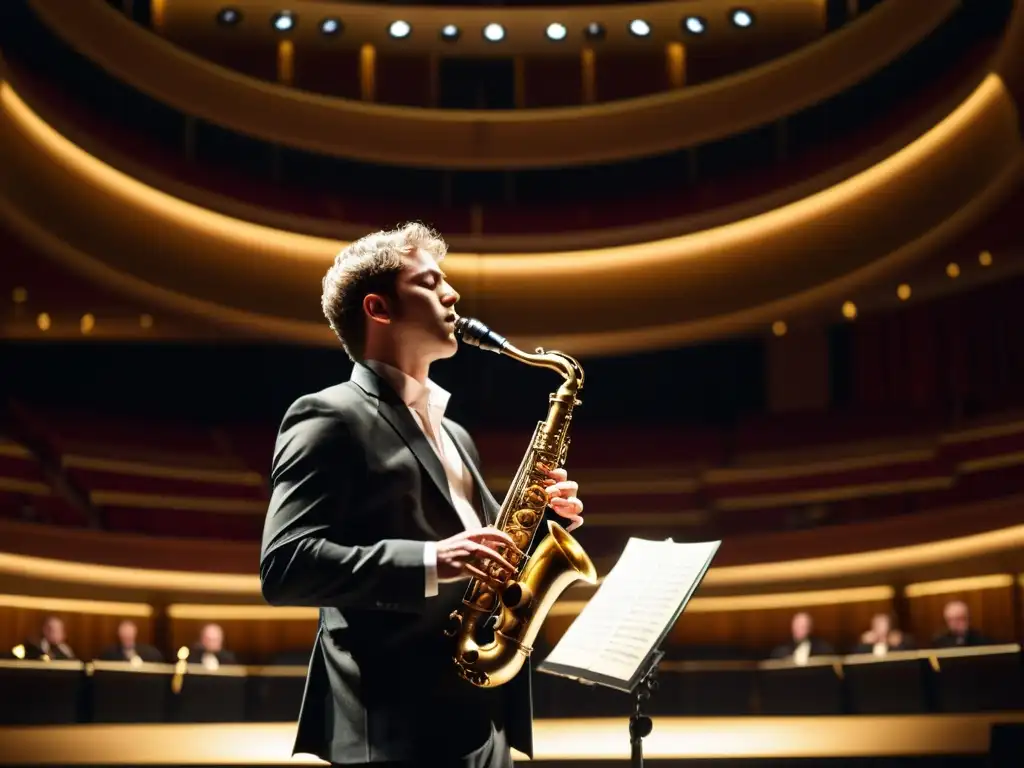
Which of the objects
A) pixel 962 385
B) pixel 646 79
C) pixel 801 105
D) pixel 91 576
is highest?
pixel 646 79

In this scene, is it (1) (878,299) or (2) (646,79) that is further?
(2) (646,79)

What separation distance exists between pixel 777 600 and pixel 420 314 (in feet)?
30.8

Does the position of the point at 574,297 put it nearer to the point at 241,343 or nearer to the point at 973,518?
the point at 241,343

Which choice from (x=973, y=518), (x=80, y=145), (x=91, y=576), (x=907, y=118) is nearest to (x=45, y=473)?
(x=91, y=576)

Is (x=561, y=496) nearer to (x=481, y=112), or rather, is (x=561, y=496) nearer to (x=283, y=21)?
(x=481, y=112)

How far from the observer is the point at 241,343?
1237 cm

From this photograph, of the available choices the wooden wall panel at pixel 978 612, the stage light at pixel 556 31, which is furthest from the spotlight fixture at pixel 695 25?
the wooden wall panel at pixel 978 612

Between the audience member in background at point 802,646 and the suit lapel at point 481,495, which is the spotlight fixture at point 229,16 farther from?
the suit lapel at point 481,495

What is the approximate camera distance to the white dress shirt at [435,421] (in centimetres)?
188

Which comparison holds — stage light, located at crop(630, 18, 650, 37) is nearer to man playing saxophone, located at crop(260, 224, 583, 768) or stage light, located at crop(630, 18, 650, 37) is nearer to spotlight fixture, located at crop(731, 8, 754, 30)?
spotlight fixture, located at crop(731, 8, 754, 30)

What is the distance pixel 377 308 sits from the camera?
1.89 m

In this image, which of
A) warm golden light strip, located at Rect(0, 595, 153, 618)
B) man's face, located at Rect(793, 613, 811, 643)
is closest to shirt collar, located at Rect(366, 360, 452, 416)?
man's face, located at Rect(793, 613, 811, 643)

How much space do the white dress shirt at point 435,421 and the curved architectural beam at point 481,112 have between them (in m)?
9.57

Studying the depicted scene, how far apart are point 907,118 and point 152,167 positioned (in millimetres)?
7255
